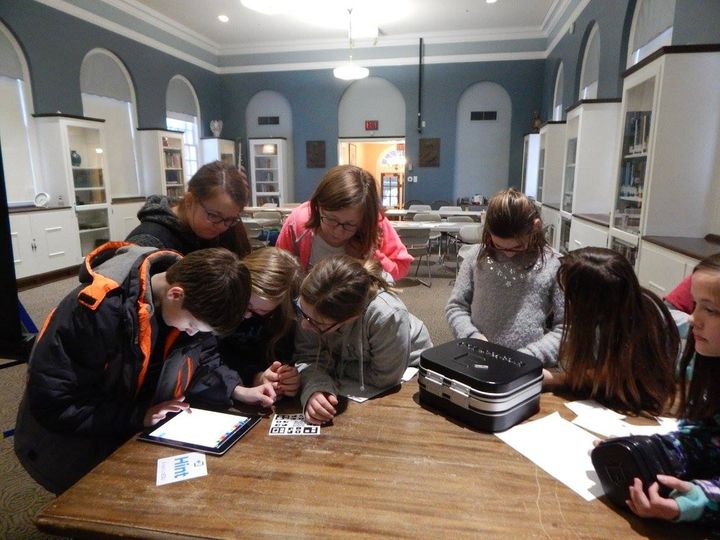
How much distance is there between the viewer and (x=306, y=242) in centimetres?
186

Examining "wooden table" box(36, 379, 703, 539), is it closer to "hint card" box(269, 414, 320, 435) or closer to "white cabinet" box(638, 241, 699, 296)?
"hint card" box(269, 414, 320, 435)

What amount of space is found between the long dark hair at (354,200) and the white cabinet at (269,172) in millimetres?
8204

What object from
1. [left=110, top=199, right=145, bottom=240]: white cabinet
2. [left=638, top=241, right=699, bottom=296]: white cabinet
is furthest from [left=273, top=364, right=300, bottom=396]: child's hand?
[left=110, top=199, right=145, bottom=240]: white cabinet

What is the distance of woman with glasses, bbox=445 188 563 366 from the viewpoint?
1.59m

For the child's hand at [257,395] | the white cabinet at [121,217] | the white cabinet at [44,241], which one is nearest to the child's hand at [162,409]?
the child's hand at [257,395]

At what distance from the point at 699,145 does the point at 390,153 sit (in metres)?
9.05

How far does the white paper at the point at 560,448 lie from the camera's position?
0.96 metres

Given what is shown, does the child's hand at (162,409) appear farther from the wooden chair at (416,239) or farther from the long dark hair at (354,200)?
the wooden chair at (416,239)

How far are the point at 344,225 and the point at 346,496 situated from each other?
3.28ft

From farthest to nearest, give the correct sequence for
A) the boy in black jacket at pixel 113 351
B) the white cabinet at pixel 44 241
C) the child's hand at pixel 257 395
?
the white cabinet at pixel 44 241 → the child's hand at pixel 257 395 → the boy in black jacket at pixel 113 351

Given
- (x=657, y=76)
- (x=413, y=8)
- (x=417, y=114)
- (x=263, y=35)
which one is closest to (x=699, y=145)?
(x=657, y=76)

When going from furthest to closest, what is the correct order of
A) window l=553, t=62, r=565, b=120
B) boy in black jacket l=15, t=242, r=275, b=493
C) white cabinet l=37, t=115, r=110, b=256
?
window l=553, t=62, r=565, b=120
white cabinet l=37, t=115, r=110, b=256
boy in black jacket l=15, t=242, r=275, b=493

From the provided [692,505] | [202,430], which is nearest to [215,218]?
[202,430]

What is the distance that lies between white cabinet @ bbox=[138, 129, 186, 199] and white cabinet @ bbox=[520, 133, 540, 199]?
5814 mm
